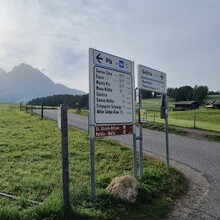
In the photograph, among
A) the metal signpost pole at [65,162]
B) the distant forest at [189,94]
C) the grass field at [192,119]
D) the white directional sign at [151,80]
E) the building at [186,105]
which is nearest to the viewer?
the metal signpost pole at [65,162]

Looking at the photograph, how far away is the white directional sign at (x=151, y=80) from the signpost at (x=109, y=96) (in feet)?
2.62

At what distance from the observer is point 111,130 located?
6488 mm

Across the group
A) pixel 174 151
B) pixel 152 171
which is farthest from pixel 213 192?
pixel 174 151

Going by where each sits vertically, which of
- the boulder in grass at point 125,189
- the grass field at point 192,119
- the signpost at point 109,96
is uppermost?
the signpost at point 109,96

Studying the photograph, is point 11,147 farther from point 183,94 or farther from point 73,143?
point 183,94

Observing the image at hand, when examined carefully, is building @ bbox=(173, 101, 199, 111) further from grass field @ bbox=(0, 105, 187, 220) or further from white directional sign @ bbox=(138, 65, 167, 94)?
white directional sign @ bbox=(138, 65, 167, 94)

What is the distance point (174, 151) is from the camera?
12945 mm

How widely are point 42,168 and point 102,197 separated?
372cm

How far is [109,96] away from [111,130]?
721 millimetres

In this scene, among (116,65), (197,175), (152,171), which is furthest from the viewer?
(197,175)

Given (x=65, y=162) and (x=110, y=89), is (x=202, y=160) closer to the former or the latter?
(x=110, y=89)

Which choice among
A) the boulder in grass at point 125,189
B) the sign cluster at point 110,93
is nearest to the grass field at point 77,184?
the boulder in grass at point 125,189

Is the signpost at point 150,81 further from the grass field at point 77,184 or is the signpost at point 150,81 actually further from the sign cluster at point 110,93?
the grass field at point 77,184

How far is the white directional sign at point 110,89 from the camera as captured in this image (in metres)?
6.09
